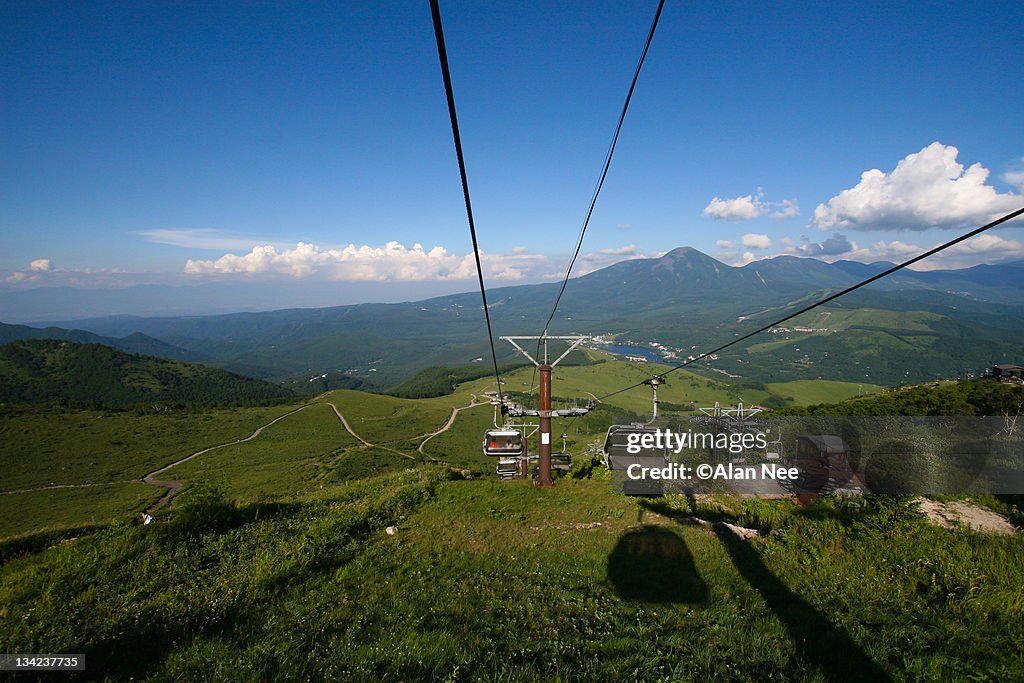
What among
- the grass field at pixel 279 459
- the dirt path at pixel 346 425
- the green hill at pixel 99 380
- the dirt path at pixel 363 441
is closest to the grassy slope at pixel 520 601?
the grass field at pixel 279 459

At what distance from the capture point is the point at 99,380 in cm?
18088

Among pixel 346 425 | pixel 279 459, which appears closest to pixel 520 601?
pixel 279 459

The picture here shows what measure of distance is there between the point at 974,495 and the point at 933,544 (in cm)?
836

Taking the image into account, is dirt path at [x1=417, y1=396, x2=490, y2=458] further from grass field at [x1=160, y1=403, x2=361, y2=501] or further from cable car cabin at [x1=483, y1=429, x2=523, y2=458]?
cable car cabin at [x1=483, y1=429, x2=523, y2=458]

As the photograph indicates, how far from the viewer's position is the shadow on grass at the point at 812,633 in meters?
5.42

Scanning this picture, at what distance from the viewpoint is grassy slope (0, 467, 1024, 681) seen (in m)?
5.38

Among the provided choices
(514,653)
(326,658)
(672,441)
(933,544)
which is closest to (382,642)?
(326,658)

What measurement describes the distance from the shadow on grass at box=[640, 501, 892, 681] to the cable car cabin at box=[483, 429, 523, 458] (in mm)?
18021

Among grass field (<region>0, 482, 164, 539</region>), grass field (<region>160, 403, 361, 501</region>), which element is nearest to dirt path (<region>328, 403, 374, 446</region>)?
grass field (<region>160, 403, 361, 501</region>)

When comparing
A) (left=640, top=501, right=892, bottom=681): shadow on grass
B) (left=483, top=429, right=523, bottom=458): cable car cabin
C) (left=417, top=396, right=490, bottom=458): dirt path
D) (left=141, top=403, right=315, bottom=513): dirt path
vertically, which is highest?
(left=640, top=501, right=892, bottom=681): shadow on grass

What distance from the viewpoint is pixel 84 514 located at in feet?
181

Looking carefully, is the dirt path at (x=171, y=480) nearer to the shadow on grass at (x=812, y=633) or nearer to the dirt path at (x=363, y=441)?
the dirt path at (x=363, y=441)

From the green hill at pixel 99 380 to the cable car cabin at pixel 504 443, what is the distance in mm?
172273

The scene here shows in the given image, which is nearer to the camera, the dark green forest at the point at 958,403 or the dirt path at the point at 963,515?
the dirt path at the point at 963,515
